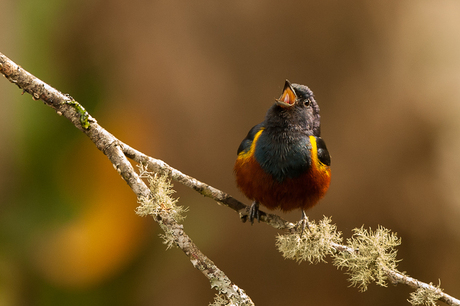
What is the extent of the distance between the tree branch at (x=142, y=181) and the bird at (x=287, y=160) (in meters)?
0.11

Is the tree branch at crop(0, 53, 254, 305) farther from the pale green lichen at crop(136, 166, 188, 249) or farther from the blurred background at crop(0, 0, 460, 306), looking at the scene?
the blurred background at crop(0, 0, 460, 306)

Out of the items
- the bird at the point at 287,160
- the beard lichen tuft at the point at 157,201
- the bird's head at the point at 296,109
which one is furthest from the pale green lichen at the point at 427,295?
the beard lichen tuft at the point at 157,201

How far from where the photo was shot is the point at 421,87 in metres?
2.34

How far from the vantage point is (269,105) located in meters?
2.24

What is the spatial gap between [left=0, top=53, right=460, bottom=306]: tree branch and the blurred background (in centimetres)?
92

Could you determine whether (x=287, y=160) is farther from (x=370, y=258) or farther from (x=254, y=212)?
(x=370, y=258)

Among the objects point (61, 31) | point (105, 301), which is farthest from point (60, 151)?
point (105, 301)

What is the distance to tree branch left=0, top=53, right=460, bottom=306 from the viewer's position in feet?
3.61

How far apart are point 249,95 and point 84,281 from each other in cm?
134

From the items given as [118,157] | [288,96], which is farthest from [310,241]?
[118,157]

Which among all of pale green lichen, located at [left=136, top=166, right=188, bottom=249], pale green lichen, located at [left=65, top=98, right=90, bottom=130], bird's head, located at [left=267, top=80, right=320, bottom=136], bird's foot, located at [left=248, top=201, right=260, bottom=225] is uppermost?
bird's head, located at [left=267, top=80, right=320, bottom=136]

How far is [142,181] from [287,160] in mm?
480

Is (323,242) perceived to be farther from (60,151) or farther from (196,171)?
(60,151)

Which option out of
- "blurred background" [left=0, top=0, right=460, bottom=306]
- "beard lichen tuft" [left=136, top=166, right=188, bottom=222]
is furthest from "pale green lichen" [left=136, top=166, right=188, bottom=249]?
"blurred background" [left=0, top=0, right=460, bottom=306]
